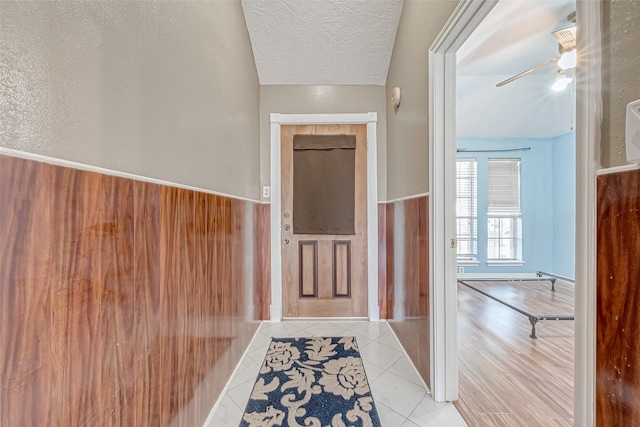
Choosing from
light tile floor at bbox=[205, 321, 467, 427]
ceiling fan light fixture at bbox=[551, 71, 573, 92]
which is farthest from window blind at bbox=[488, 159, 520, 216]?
light tile floor at bbox=[205, 321, 467, 427]

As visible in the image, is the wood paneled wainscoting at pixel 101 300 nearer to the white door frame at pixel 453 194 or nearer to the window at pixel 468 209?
the white door frame at pixel 453 194

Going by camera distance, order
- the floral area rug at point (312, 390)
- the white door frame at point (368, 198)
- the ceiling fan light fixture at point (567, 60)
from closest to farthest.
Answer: the floral area rug at point (312, 390), the ceiling fan light fixture at point (567, 60), the white door frame at point (368, 198)

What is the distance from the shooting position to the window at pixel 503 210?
472cm

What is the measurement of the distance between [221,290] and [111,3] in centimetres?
130

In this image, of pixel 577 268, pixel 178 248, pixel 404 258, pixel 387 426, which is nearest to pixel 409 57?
pixel 404 258

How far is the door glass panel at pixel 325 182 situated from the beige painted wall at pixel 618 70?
2.11 m

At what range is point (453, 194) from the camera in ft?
4.88

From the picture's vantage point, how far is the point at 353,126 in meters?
2.73

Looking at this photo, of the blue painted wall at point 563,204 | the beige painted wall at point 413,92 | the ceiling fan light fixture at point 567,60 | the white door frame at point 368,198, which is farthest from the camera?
the blue painted wall at point 563,204

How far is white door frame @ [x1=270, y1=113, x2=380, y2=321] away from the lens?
2.68m

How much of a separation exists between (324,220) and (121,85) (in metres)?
2.07

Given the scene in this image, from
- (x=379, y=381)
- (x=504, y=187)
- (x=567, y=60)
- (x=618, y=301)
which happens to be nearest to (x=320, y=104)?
(x=567, y=60)

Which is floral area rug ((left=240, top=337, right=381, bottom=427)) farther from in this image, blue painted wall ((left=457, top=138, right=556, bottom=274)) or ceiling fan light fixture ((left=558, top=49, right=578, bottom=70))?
blue painted wall ((left=457, top=138, right=556, bottom=274))

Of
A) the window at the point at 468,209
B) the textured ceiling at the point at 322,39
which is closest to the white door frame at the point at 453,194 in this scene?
the textured ceiling at the point at 322,39
